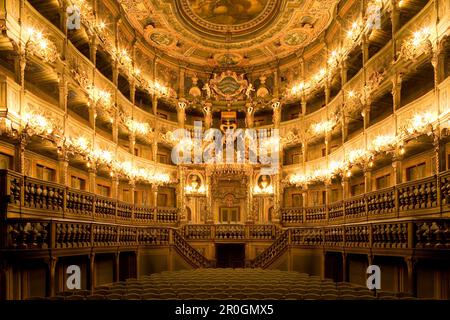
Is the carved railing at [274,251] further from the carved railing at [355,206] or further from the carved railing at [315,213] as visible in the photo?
the carved railing at [315,213]

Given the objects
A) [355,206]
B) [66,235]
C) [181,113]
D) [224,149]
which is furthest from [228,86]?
[66,235]

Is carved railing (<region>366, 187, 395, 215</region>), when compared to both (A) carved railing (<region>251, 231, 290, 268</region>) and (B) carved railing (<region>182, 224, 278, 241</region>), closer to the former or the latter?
(A) carved railing (<region>251, 231, 290, 268</region>)

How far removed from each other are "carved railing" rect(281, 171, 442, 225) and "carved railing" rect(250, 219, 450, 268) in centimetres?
152

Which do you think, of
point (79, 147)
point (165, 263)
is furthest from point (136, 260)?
point (79, 147)

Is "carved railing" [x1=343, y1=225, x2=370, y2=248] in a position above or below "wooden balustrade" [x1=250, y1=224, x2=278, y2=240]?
above

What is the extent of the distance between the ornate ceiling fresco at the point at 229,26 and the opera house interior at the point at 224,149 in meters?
0.14

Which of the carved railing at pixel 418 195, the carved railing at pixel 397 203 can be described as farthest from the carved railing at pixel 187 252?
the carved railing at pixel 418 195

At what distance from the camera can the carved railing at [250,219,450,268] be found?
11195 millimetres

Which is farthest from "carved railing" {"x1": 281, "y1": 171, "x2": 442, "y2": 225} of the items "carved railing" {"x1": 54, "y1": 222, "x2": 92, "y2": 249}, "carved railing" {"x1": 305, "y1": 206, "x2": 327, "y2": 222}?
"carved railing" {"x1": 54, "y1": 222, "x2": 92, "y2": 249}

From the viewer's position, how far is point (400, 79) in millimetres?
19844

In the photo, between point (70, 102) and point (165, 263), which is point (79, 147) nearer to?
point (70, 102)

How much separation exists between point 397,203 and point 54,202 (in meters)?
12.3

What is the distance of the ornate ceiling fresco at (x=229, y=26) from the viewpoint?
27078 mm
